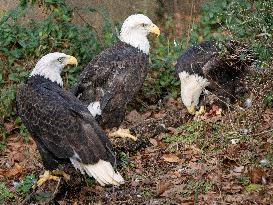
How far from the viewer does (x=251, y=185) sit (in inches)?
232

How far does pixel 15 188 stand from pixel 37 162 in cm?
86

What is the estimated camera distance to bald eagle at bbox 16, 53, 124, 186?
249 inches

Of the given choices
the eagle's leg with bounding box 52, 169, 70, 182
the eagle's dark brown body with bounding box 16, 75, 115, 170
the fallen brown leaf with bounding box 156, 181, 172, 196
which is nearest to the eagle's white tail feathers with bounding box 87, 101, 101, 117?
the eagle's dark brown body with bounding box 16, 75, 115, 170

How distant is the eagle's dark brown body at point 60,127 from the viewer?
20.9ft

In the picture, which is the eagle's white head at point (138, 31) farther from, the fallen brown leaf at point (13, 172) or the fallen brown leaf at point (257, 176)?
the fallen brown leaf at point (257, 176)

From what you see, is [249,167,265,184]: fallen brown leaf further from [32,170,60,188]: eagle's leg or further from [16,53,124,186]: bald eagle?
[32,170,60,188]: eagle's leg

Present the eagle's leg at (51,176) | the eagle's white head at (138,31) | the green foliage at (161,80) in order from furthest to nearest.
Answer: the green foliage at (161,80) < the eagle's white head at (138,31) < the eagle's leg at (51,176)

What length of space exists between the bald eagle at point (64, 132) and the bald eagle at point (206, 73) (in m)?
2.28

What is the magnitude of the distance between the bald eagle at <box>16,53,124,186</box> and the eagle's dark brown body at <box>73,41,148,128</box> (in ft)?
3.67

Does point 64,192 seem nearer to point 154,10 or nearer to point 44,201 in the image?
point 44,201

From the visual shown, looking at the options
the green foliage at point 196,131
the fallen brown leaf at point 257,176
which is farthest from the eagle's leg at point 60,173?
the fallen brown leaf at point 257,176

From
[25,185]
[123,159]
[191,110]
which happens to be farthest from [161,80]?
[25,185]

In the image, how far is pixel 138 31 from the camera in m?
→ 8.59

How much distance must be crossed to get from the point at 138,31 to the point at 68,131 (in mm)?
2523
